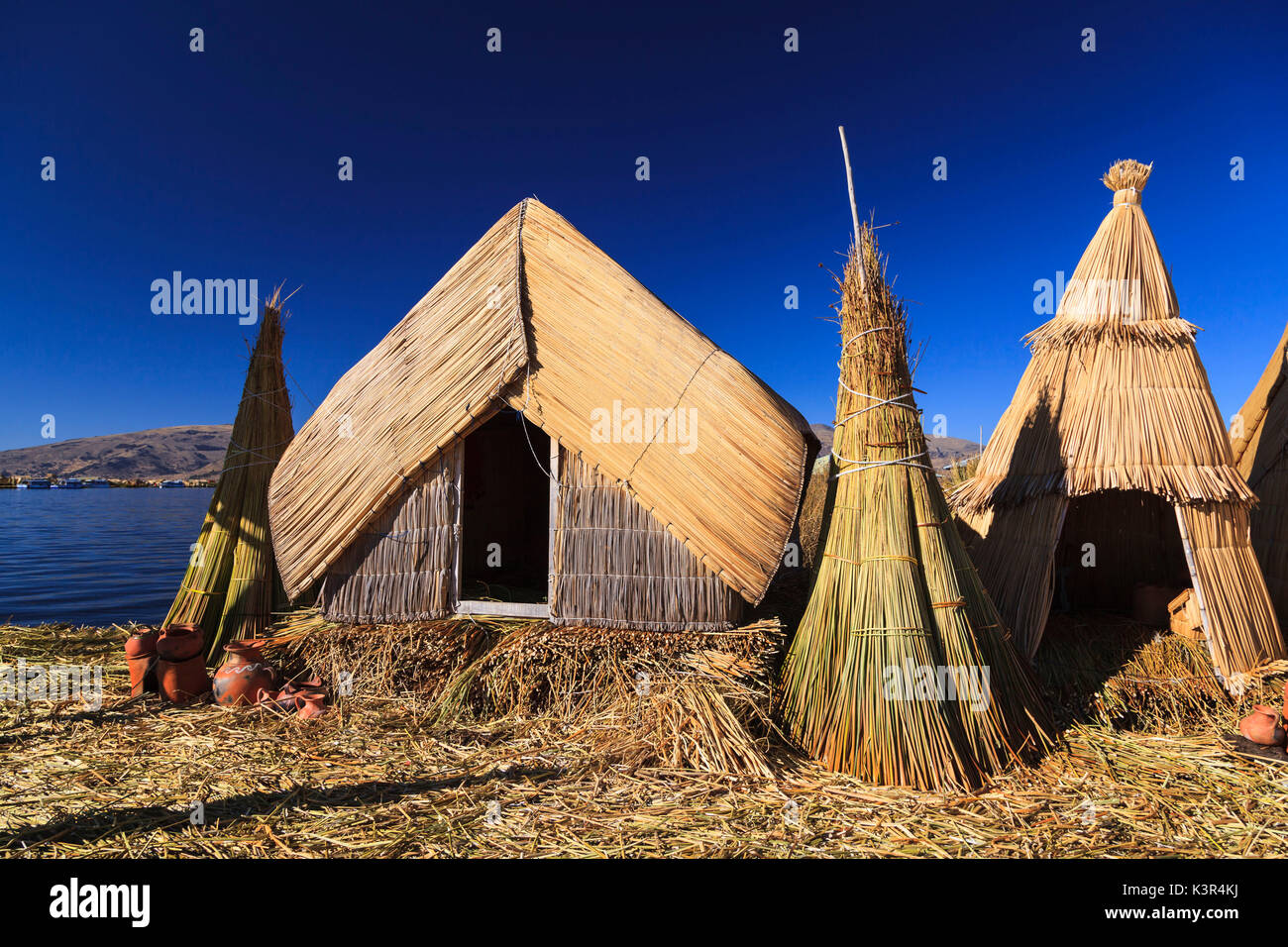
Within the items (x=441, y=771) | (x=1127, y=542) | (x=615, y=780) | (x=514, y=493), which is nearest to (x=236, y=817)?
(x=441, y=771)

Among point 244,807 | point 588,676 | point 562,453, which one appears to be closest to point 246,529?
point 244,807

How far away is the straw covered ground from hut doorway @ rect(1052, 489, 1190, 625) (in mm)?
1714

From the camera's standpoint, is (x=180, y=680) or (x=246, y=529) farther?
(x=246, y=529)

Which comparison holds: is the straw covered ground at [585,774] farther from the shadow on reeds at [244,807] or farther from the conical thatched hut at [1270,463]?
the conical thatched hut at [1270,463]

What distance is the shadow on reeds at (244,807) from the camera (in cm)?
318

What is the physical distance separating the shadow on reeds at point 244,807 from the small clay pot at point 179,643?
174 centimetres

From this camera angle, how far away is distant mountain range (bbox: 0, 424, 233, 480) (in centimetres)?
7119

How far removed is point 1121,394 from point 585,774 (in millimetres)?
5229

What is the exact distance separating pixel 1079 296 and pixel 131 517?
34060 millimetres

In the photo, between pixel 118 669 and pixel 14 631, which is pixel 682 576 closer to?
pixel 118 669

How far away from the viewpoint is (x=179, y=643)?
194 inches

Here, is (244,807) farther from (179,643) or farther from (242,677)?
(179,643)

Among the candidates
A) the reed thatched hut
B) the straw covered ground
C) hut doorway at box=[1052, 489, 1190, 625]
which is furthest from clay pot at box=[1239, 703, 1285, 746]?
the reed thatched hut

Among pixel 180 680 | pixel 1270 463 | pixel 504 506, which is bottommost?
pixel 180 680
